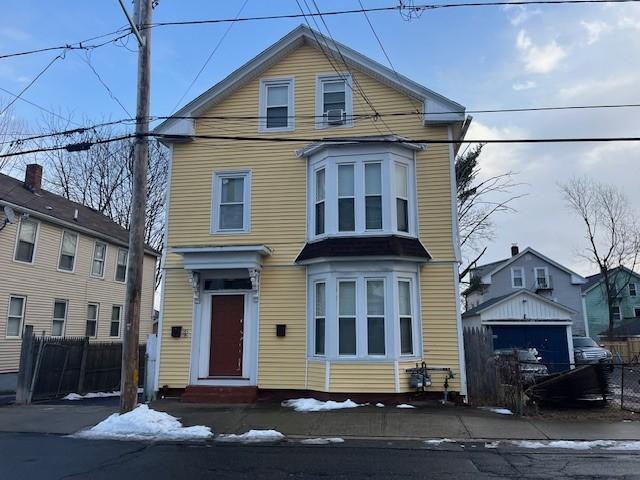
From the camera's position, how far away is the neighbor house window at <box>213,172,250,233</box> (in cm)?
1338

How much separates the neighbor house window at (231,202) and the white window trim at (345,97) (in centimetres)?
250

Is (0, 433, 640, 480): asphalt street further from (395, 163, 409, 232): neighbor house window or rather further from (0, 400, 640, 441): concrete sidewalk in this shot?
(395, 163, 409, 232): neighbor house window

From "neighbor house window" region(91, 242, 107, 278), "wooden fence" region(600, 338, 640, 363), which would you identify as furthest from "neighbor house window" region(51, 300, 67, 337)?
"wooden fence" region(600, 338, 640, 363)

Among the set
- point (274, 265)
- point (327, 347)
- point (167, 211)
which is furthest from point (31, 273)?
point (327, 347)

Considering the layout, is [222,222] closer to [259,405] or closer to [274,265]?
[274,265]

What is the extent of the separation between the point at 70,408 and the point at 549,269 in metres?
36.8

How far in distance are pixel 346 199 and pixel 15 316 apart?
45.9 ft

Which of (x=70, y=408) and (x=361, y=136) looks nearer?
(x=70, y=408)

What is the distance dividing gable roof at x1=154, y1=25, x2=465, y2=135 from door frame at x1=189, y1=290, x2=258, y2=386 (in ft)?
16.0

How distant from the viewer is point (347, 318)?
470 inches

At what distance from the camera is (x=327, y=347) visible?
1179cm

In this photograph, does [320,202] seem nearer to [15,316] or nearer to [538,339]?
[15,316]

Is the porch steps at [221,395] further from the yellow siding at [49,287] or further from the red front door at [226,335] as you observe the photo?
the yellow siding at [49,287]

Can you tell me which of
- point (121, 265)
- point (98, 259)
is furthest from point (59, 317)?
point (121, 265)
